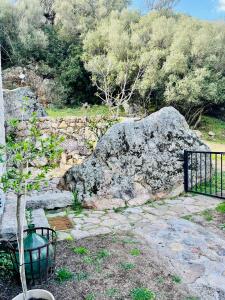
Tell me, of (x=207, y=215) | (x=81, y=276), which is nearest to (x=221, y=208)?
(x=207, y=215)

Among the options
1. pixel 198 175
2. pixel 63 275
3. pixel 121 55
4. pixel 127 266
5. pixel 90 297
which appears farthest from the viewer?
pixel 121 55

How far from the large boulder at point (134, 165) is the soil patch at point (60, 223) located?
71 centimetres

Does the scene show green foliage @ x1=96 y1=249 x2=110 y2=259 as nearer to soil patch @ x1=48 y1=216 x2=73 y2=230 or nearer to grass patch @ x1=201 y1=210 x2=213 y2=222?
soil patch @ x1=48 y1=216 x2=73 y2=230

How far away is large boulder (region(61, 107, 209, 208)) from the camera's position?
5723 mm

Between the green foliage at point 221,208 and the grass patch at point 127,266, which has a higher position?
the grass patch at point 127,266

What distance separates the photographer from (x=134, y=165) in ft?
19.8

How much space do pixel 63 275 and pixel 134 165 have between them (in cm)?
343

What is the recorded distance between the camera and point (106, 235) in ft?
13.3

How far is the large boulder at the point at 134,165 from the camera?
225 inches

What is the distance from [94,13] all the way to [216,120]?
12.1m

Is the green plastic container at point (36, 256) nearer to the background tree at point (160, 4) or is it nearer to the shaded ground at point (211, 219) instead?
the shaded ground at point (211, 219)

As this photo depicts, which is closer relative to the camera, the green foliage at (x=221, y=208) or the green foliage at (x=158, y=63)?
the green foliage at (x=221, y=208)

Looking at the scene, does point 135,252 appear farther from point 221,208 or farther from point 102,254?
point 221,208

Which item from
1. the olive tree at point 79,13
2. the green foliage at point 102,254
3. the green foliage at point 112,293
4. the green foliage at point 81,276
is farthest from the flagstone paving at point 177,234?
the olive tree at point 79,13
